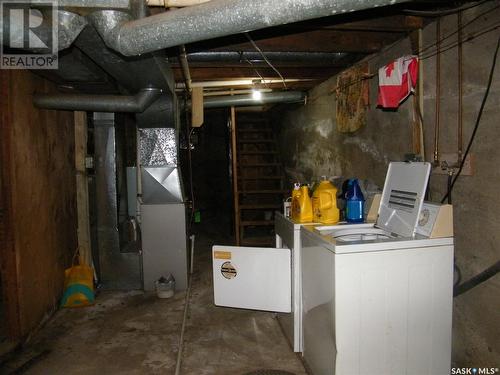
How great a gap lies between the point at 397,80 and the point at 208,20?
145 centimetres

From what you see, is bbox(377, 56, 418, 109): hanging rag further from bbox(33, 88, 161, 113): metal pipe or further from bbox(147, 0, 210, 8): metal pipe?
bbox(33, 88, 161, 113): metal pipe

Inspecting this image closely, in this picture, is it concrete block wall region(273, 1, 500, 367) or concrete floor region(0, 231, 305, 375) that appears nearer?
concrete block wall region(273, 1, 500, 367)

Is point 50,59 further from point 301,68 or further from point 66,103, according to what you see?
point 301,68

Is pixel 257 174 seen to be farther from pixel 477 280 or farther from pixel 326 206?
pixel 477 280

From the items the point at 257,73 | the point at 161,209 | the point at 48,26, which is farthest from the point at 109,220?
the point at 48,26

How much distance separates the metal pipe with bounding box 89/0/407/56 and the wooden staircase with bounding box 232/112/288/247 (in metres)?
3.75

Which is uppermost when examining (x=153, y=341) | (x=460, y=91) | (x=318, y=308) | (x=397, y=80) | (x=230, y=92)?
(x=230, y=92)

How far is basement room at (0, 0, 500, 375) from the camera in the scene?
164cm

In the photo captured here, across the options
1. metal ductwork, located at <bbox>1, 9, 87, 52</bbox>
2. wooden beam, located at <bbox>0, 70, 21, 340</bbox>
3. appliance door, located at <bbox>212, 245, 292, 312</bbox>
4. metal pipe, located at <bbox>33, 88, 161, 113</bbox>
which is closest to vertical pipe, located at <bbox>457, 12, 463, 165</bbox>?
appliance door, located at <bbox>212, 245, 292, 312</bbox>

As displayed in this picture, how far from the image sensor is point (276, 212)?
2.79 m

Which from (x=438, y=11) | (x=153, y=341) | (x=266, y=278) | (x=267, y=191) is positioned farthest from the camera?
(x=267, y=191)

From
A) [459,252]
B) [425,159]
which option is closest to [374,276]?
[459,252]

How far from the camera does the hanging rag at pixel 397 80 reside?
85.1 inches

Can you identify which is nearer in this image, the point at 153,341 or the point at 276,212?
the point at 153,341
